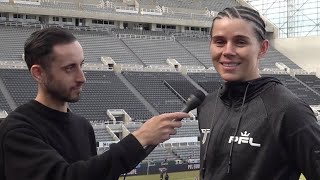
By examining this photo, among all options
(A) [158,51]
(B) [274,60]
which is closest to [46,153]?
(A) [158,51]

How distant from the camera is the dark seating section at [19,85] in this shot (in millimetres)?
23891

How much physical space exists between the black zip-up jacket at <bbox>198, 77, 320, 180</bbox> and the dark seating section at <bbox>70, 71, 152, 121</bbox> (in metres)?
21.6

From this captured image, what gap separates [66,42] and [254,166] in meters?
1.01

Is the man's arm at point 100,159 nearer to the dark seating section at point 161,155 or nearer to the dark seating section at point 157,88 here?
the dark seating section at point 161,155

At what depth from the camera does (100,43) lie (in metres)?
32.9

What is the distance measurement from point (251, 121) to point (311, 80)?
35.9 meters

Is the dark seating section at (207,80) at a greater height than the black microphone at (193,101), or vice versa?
the black microphone at (193,101)

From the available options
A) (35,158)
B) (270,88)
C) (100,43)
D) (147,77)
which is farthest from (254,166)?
(100,43)

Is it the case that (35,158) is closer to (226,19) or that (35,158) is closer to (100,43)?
(226,19)

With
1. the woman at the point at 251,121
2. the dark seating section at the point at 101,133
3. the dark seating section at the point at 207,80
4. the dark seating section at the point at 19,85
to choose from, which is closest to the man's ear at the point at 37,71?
the woman at the point at 251,121

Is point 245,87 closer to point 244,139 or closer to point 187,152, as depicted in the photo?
point 244,139

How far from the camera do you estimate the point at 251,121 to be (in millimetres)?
2064

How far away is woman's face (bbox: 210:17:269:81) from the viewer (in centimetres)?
205

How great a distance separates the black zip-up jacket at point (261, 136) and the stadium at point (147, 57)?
1732cm
